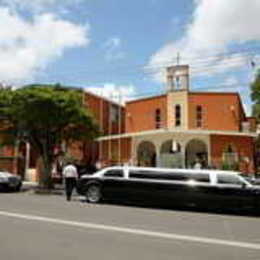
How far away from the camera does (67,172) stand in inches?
879

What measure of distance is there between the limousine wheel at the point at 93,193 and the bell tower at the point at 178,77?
2192cm

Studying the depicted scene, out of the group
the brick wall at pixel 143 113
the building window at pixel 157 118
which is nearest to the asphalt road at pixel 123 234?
the building window at pixel 157 118

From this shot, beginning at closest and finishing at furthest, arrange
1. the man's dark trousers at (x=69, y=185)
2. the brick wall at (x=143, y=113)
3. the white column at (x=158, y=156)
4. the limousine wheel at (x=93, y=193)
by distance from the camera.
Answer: the limousine wheel at (x=93, y=193), the man's dark trousers at (x=69, y=185), the white column at (x=158, y=156), the brick wall at (x=143, y=113)

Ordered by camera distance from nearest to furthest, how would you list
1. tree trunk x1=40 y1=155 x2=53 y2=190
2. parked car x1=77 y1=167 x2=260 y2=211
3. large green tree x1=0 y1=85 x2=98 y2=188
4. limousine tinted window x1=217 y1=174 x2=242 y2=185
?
parked car x1=77 y1=167 x2=260 y2=211, limousine tinted window x1=217 y1=174 x2=242 y2=185, large green tree x1=0 y1=85 x2=98 y2=188, tree trunk x1=40 y1=155 x2=53 y2=190

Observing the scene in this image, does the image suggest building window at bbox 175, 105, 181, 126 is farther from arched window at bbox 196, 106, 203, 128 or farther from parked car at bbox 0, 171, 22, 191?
parked car at bbox 0, 171, 22, 191

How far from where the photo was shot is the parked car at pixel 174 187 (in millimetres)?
17781

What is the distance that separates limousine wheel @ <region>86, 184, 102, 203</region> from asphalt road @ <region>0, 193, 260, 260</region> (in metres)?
2.79

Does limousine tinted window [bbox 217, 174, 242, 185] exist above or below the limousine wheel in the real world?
above

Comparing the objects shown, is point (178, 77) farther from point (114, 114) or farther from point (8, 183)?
point (8, 183)

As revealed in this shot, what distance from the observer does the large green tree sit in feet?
90.9

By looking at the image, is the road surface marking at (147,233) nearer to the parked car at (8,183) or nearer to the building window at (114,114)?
the parked car at (8,183)

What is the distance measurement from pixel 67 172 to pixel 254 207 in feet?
27.3

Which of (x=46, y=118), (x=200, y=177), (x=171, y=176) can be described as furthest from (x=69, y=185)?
(x=46, y=118)

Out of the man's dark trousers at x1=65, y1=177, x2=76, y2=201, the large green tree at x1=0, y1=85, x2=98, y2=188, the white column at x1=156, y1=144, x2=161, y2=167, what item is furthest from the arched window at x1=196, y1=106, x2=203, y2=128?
the man's dark trousers at x1=65, y1=177, x2=76, y2=201
